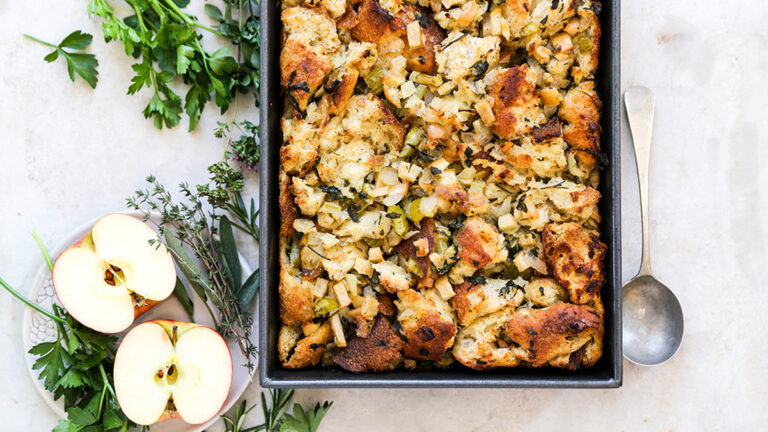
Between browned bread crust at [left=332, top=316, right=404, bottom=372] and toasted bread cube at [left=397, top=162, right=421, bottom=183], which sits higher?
toasted bread cube at [left=397, top=162, right=421, bottom=183]

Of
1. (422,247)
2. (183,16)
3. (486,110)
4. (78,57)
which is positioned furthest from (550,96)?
(78,57)

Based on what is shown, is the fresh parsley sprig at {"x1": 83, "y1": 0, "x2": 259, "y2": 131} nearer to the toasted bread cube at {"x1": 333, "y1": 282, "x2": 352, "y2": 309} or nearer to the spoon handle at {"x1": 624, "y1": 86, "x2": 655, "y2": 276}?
the toasted bread cube at {"x1": 333, "y1": 282, "x2": 352, "y2": 309}

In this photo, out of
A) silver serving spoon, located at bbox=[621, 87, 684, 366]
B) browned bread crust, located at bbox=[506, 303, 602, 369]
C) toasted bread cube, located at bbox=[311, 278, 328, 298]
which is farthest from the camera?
silver serving spoon, located at bbox=[621, 87, 684, 366]

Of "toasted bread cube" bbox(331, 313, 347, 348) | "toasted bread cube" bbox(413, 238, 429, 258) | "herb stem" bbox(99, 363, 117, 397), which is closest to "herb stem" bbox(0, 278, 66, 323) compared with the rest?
"herb stem" bbox(99, 363, 117, 397)

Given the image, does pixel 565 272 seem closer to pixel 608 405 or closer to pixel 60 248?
pixel 608 405

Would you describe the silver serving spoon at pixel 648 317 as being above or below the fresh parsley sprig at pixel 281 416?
above

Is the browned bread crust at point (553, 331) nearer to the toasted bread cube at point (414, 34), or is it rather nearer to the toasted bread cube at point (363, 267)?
the toasted bread cube at point (363, 267)

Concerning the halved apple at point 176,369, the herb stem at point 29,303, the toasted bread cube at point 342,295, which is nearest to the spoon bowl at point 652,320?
the toasted bread cube at point 342,295
